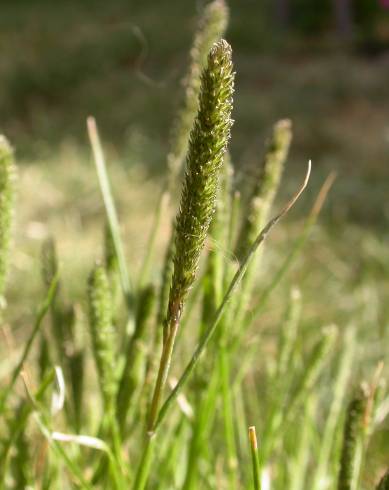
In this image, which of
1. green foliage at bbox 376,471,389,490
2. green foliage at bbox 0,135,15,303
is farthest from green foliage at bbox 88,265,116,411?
green foliage at bbox 376,471,389,490

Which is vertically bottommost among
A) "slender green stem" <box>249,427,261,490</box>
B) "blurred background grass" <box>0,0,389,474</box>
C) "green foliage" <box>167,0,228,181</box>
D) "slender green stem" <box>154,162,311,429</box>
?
"slender green stem" <box>249,427,261,490</box>

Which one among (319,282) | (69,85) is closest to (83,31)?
(69,85)

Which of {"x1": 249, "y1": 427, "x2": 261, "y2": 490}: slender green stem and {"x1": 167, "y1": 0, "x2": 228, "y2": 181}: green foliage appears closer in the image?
{"x1": 249, "y1": 427, "x2": 261, "y2": 490}: slender green stem

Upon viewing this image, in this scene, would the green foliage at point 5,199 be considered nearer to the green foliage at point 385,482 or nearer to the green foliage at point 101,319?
the green foliage at point 101,319

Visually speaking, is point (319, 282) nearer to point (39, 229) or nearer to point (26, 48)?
point (39, 229)

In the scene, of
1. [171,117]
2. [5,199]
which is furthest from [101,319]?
[171,117]

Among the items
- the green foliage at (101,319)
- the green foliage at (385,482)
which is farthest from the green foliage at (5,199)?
the green foliage at (385,482)

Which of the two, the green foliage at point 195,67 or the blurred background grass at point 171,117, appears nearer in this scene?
the green foliage at point 195,67

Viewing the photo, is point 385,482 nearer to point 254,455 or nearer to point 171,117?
point 254,455

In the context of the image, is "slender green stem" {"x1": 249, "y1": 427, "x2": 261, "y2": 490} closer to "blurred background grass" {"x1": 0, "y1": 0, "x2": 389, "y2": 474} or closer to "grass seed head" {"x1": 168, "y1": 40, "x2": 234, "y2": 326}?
"grass seed head" {"x1": 168, "y1": 40, "x2": 234, "y2": 326}
